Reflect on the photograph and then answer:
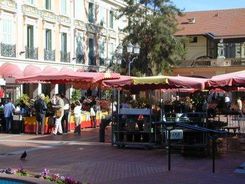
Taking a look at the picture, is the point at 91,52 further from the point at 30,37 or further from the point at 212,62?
the point at 212,62

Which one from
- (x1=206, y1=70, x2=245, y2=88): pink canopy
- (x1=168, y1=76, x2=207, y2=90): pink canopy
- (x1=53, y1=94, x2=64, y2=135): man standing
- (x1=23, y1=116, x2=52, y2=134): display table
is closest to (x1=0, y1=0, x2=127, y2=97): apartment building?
(x1=23, y1=116, x2=52, y2=134): display table

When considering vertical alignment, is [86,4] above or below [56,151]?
above

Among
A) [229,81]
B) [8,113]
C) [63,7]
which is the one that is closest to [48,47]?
[63,7]

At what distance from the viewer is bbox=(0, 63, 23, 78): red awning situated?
31.5 m

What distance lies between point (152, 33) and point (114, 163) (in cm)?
3146

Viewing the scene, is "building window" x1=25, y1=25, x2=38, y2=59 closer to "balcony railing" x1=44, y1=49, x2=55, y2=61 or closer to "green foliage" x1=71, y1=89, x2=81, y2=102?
"balcony railing" x1=44, y1=49, x2=55, y2=61

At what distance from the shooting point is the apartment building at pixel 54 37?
33.4 m

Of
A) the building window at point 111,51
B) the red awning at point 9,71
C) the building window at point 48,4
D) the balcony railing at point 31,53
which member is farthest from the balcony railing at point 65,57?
the building window at point 111,51

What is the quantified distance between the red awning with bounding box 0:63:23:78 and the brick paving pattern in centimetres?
1326

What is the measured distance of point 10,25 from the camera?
33.6 m

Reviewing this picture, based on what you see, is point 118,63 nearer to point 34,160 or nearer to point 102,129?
point 102,129

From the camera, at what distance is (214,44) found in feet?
187

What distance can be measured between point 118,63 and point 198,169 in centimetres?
3429

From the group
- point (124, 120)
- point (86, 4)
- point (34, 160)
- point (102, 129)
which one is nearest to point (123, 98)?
point (102, 129)
